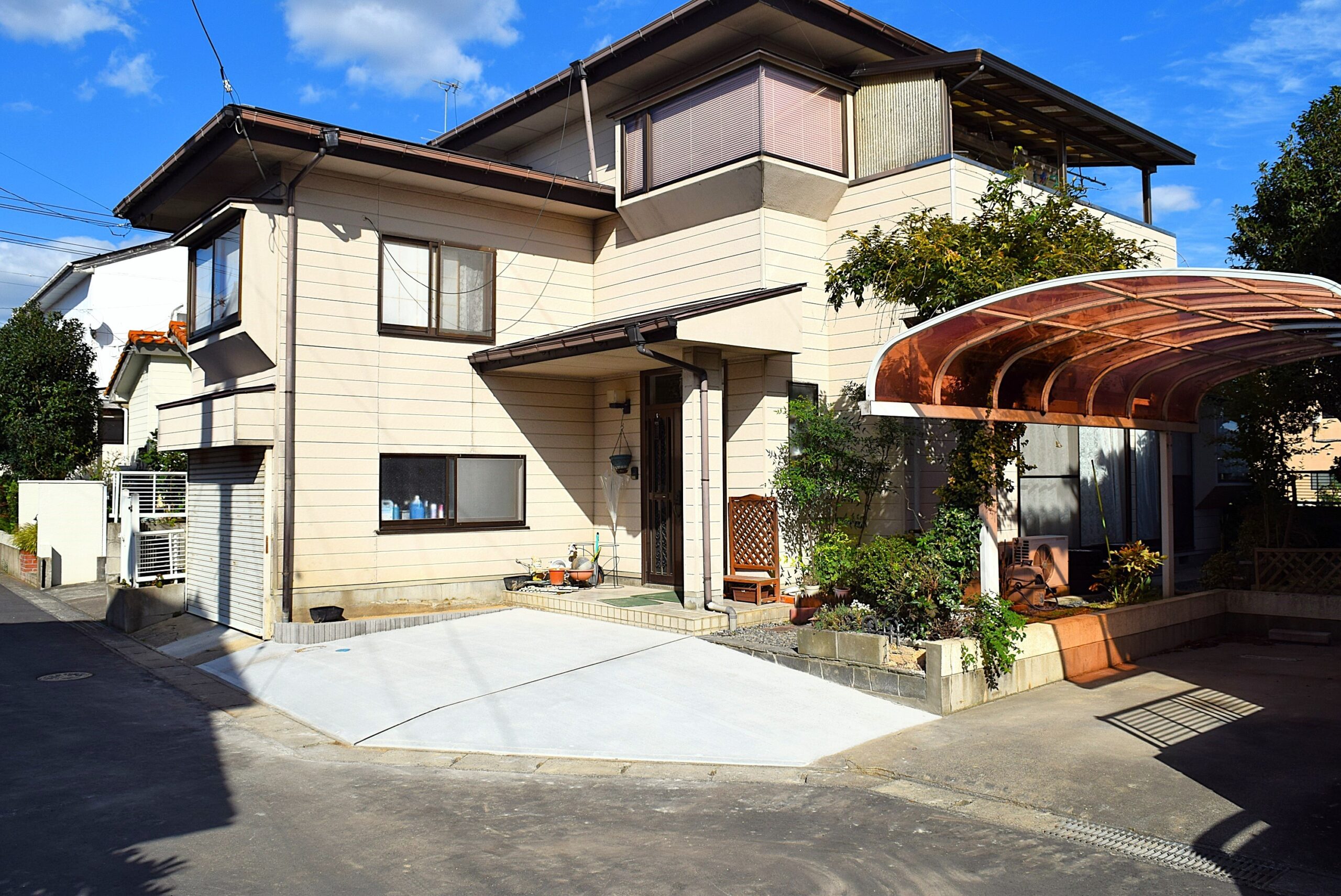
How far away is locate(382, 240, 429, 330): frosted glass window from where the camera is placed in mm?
12078

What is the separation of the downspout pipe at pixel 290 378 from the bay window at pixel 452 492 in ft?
3.76

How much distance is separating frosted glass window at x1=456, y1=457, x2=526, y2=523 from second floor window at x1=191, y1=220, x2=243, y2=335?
3.35 m

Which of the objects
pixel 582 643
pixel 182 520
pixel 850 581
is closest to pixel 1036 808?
pixel 850 581

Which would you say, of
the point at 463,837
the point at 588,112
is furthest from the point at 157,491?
the point at 463,837

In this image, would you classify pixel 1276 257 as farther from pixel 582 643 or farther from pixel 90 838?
pixel 90 838

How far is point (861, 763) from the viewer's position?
22.1 feet

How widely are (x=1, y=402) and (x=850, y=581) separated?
2021 cm

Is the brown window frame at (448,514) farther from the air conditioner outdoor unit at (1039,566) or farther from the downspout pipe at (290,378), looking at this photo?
the air conditioner outdoor unit at (1039,566)

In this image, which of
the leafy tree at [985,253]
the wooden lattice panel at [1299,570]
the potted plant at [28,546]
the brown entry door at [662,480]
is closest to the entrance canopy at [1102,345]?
the leafy tree at [985,253]

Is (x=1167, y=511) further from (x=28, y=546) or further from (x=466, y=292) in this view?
(x=28, y=546)

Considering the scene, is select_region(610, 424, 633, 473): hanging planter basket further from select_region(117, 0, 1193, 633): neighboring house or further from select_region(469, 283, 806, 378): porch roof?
select_region(469, 283, 806, 378): porch roof

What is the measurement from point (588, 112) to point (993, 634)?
367 inches

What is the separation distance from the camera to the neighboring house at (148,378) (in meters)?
17.5

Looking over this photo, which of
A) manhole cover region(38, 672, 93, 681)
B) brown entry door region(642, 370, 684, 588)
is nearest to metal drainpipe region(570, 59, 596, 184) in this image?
brown entry door region(642, 370, 684, 588)
